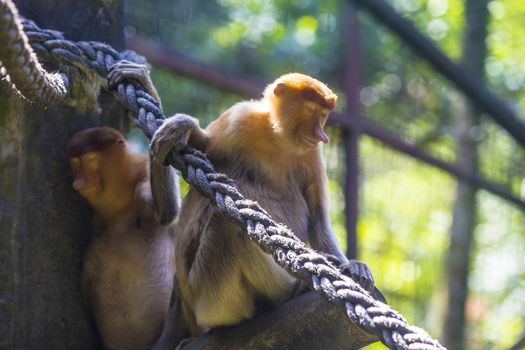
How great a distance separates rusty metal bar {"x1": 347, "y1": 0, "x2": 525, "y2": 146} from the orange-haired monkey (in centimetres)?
84

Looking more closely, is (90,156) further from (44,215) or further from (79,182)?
(44,215)

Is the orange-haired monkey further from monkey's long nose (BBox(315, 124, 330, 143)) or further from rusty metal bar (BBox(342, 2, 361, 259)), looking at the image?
rusty metal bar (BBox(342, 2, 361, 259))

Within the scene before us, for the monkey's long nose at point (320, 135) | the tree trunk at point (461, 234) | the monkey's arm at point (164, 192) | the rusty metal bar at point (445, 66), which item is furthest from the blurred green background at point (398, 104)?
the monkey's arm at point (164, 192)

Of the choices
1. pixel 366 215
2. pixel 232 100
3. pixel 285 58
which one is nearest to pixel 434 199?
pixel 366 215

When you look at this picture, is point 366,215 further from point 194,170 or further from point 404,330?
point 404,330

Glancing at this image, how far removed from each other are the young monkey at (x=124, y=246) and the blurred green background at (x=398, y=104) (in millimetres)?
1727

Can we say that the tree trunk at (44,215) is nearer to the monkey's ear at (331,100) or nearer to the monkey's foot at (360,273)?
the monkey's ear at (331,100)

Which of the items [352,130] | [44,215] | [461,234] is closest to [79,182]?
[44,215]

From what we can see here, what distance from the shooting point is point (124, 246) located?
4324 millimetres

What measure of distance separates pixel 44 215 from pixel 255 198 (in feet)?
3.07

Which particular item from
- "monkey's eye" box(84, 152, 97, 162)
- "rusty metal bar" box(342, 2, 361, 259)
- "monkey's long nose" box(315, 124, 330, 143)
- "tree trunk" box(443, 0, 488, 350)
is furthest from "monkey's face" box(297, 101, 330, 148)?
"tree trunk" box(443, 0, 488, 350)

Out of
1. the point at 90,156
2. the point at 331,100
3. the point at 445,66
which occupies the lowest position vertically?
the point at 90,156

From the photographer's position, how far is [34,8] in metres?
4.05

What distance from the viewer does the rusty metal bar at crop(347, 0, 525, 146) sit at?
471 cm
